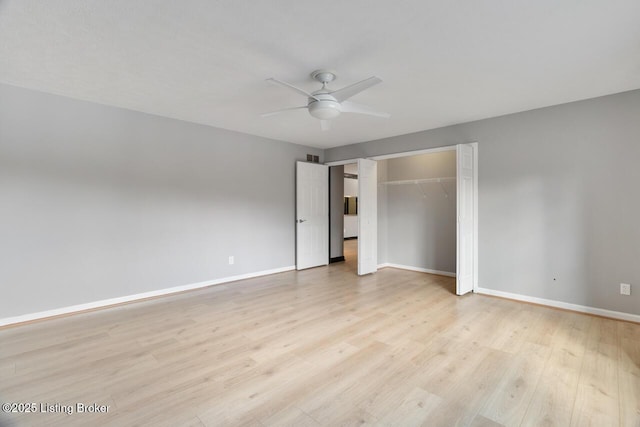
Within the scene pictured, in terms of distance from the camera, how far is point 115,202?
3803 millimetres

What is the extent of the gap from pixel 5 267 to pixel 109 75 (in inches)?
89.7

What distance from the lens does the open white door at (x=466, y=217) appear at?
4172mm

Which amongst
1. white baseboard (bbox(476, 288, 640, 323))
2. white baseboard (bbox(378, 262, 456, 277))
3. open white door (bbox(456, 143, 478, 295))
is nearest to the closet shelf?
open white door (bbox(456, 143, 478, 295))

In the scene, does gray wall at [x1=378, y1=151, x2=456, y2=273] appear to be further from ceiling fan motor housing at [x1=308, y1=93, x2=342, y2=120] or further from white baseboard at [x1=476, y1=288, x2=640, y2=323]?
ceiling fan motor housing at [x1=308, y1=93, x2=342, y2=120]

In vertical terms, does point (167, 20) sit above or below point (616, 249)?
above

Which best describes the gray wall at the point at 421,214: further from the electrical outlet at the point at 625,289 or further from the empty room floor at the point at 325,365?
the electrical outlet at the point at 625,289

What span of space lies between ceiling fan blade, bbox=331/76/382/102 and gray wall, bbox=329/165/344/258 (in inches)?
151

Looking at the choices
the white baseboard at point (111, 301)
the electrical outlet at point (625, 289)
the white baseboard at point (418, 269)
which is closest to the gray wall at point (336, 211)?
the white baseboard at point (418, 269)

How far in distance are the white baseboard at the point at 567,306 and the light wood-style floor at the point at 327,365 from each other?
0.55 feet

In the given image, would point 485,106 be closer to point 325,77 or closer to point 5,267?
point 325,77

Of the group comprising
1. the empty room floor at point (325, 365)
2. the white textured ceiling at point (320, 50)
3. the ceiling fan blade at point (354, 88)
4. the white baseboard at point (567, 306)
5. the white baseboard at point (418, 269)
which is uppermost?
the white textured ceiling at point (320, 50)

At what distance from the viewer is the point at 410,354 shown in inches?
99.4

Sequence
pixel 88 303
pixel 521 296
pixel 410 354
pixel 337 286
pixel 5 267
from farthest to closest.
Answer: pixel 337 286
pixel 521 296
pixel 88 303
pixel 5 267
pixel 410 354

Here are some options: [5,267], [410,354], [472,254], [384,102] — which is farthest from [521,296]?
[5,267]
